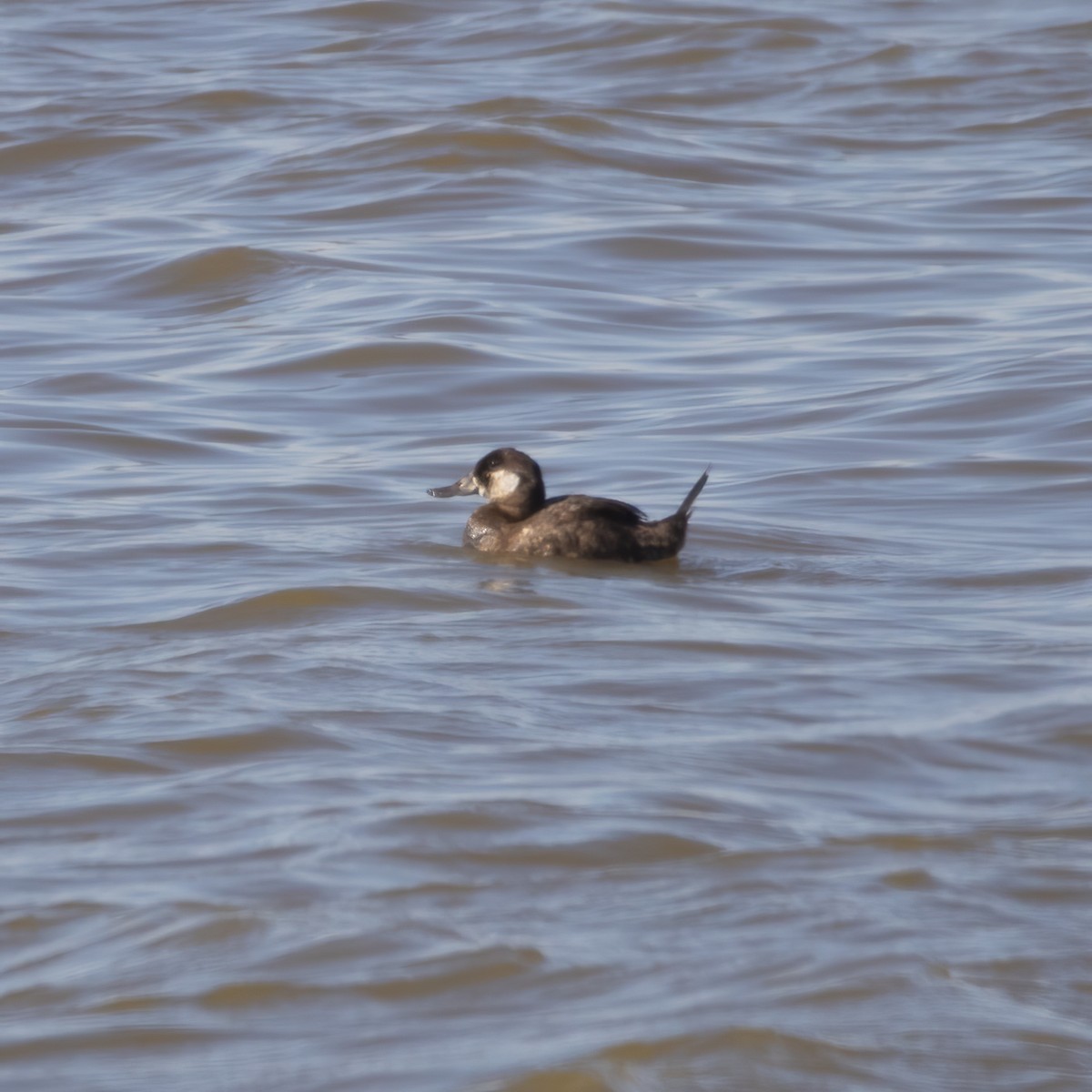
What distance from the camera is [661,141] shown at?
58.7ft

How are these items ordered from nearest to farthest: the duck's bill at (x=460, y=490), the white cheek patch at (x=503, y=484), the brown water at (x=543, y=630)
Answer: the brown water at (x=543, y=630) < the white cheek patch at (x=503, y=484) < the duck's bill at (x=460, y=490)

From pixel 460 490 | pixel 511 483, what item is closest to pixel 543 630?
pixel 511 483

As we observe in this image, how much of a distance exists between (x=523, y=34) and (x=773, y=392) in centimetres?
1326

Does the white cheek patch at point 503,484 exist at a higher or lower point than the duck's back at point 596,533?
higher

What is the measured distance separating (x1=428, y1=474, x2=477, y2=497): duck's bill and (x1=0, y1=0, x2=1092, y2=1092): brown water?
14cm

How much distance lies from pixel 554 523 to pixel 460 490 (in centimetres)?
65

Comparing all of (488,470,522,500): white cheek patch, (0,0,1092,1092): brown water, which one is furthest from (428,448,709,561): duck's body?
(0,0,1092,1092): brown water

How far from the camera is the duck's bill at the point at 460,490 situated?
789cm

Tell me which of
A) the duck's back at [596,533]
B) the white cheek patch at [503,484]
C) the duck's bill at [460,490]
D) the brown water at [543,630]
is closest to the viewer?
the brown water at [543,630]

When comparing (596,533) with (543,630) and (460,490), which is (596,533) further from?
(543,630)

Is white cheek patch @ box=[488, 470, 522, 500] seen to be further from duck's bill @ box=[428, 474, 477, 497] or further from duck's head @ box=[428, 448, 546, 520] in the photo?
duck's bill @ box=[428, 474, 477, 497]

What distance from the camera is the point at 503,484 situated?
771cm

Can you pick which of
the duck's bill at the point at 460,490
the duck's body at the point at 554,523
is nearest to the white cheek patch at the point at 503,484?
the duck's body at the point at 554,523

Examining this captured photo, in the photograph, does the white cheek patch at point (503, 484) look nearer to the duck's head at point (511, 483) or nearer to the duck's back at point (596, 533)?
the duck's head at point (511, 483)
